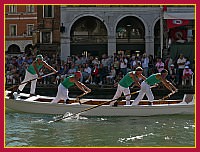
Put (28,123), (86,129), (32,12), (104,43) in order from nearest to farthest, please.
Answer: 1. (86,129)
2. (28,123)
3. (104,43)
4. (32,12)

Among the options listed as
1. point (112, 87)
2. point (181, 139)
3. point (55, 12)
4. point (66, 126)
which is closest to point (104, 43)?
point (55, 12)

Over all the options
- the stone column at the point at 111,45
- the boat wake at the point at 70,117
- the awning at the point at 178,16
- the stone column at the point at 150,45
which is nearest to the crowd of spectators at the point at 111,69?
the awning at the point at 178,16

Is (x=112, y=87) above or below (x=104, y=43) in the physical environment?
below

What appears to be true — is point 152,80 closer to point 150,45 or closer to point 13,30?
point 150,45

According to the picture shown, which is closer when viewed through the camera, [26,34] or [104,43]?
[104,43]

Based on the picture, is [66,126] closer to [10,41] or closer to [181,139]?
[181,139]

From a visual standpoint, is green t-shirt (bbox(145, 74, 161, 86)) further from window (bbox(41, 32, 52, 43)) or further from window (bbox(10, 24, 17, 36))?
window (bbox(10, 24, 17, 36))

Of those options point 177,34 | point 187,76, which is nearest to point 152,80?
point 187,76

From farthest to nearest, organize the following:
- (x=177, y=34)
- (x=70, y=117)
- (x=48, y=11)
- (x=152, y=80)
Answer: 1. (x=48, y=11)
2. (x=177, y=34)
3. (x=152, y=80)
4. (x=70, y=117)

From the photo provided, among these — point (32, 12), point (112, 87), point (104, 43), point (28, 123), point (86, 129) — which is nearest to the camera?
point (86, 129)

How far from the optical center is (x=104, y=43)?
106ft

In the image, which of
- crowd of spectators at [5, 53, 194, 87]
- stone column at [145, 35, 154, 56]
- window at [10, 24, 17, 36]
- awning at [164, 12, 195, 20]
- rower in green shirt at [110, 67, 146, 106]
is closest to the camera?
rower in green shirt at [110, 67, 146, 106]

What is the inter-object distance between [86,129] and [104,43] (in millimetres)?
19734

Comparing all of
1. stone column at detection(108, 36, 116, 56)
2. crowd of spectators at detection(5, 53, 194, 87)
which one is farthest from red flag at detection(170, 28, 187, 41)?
crowd of spectators at detection(5, 53, 194, 87)
